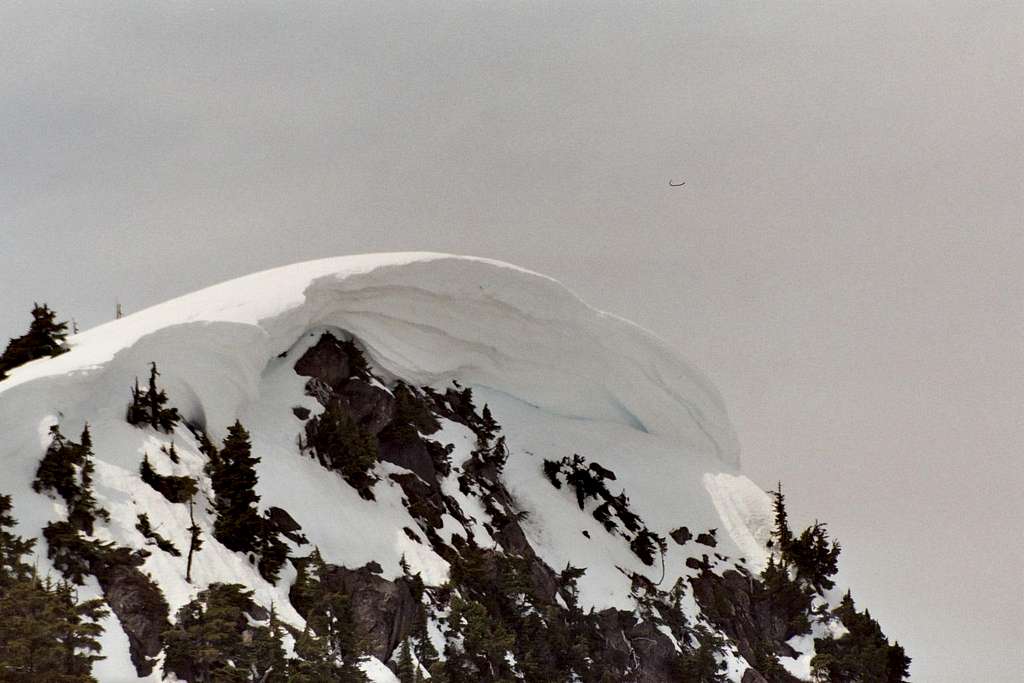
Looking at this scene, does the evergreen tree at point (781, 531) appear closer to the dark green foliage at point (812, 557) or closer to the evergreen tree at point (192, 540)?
the dark green foliage at point (812, 557)

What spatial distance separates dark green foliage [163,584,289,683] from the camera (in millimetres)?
29203

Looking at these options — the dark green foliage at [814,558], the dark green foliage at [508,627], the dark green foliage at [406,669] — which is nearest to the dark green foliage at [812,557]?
the dark green foliage at [814,558]

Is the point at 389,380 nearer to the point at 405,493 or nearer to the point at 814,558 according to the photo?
the point at 405,493

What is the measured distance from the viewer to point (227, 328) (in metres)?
41.2

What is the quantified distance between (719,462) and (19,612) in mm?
38385

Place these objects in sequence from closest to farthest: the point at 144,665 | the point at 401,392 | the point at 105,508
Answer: the point at 144,665 → the point at 105,508 → the point at 401,392

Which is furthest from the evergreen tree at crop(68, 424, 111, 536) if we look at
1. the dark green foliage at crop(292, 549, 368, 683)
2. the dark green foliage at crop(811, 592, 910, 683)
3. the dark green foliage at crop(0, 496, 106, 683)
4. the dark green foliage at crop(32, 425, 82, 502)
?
the dark green foliage at crop(811, 592, 910, 683)

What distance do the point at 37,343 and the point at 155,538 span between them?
32.8 ft

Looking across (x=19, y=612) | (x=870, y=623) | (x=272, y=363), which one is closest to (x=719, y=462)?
(x=870, y=623)

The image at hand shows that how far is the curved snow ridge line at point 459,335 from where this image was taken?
41.8 meters

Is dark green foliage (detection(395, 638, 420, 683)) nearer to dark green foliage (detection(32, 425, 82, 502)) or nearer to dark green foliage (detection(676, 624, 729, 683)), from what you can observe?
dark green foliage (detection(32, 425, 82, 502))

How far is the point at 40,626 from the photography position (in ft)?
86.4

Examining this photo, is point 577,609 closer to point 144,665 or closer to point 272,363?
point 272,363

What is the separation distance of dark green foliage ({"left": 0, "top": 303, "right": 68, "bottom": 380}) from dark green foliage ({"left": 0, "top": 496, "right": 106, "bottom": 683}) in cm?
1101
